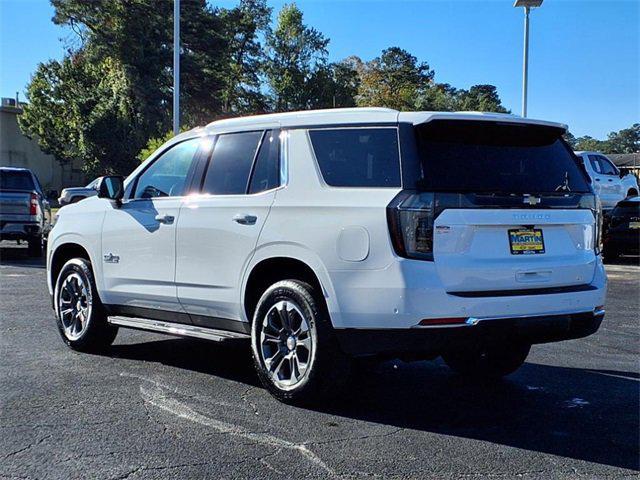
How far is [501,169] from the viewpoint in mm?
4875

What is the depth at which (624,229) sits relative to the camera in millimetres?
16422

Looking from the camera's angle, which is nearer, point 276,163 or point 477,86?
point 276,163

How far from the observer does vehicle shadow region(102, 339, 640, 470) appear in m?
4.46

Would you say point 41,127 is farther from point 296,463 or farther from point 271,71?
point 296,463

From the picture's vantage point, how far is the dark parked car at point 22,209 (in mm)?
15484

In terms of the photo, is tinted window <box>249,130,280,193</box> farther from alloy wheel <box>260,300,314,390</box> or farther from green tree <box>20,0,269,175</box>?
green tree <box>20,0,269,175</box>

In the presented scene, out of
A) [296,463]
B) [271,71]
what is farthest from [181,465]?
[271,71]

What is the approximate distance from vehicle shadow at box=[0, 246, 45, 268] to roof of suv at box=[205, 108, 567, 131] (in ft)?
35.5

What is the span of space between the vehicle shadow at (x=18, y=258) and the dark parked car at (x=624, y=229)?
40.3 ft

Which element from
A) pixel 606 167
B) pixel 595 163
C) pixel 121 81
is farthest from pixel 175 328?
pixel 121 81

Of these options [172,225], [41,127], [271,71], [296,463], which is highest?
[271,71]

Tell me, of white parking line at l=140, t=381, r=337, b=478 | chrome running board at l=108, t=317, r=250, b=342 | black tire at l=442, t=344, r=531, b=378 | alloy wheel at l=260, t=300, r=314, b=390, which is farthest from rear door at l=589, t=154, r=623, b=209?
white parking line at l=140, t=381, r=337, b=478

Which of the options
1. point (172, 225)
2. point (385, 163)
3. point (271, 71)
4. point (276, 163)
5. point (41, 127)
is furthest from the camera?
point (271, 71)

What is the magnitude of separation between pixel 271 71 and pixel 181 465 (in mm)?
58989
